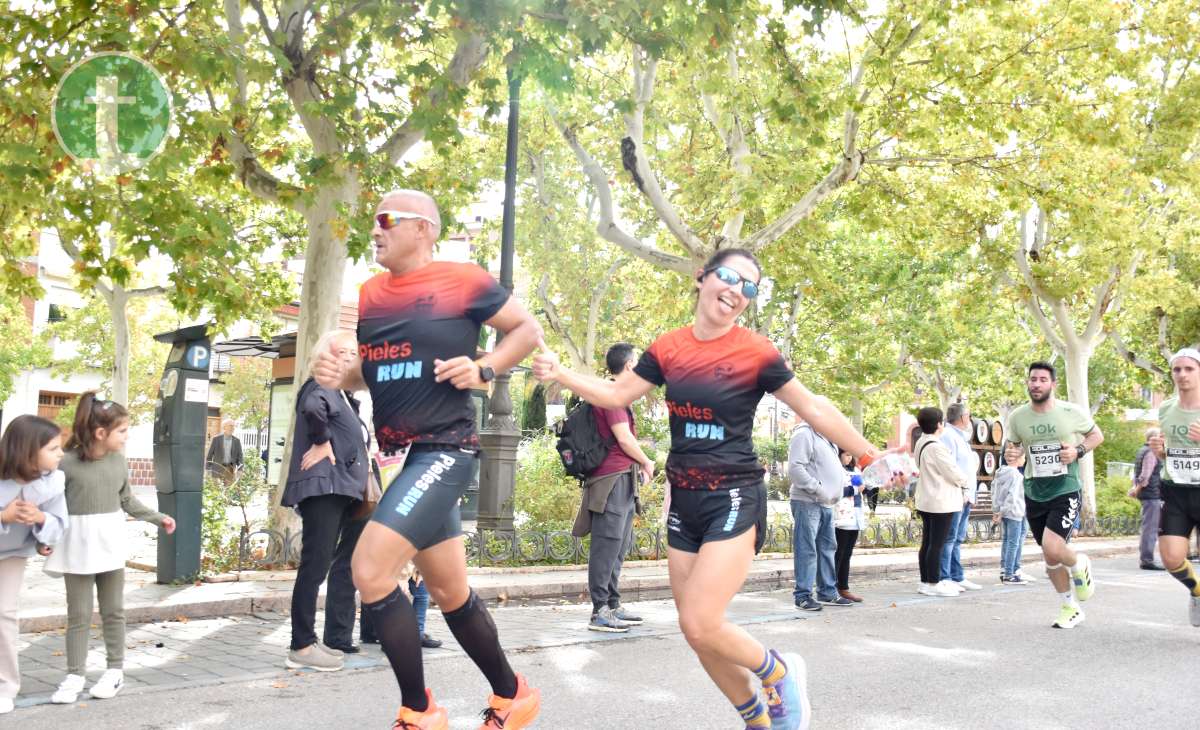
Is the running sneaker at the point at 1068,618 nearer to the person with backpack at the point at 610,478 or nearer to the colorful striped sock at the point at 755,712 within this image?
the person with backpack at the point at 610,478

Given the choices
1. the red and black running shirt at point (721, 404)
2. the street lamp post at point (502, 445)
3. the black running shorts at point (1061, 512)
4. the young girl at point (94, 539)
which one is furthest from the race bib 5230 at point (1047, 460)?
the young girl at point (94, 539)

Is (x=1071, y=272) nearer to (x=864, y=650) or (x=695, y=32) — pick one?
(x=695, y=32)

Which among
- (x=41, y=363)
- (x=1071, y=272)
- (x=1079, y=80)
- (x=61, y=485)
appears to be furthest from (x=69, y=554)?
(x=41, y=363)

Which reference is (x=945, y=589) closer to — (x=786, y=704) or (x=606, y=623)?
(x=606, y=623)

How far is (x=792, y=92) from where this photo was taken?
12492mm

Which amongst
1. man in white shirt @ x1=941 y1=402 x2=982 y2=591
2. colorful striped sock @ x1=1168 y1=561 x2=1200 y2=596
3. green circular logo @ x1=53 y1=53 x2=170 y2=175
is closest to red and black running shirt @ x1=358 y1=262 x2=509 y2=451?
colorful striped sock @ x1=1168 y1=561 x2=1200 y2=596

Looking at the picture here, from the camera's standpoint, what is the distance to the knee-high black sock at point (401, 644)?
418cm

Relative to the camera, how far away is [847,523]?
10.7m

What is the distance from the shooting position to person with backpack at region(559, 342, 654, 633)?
793 centimetres

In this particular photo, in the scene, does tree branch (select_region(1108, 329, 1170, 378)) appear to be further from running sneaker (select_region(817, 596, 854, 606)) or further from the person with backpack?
the person with backpack

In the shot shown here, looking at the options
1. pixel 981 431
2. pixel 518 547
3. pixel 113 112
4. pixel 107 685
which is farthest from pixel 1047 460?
pixel 981 431

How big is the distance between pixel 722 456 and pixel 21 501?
3263 millimetres

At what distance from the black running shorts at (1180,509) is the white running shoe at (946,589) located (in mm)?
3545

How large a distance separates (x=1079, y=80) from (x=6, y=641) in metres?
16.7
